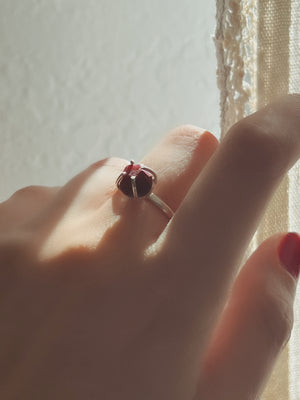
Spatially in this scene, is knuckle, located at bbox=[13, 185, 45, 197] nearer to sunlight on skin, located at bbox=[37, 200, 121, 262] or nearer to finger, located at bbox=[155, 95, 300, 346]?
sunlight on skin, located at bbox=[37, 200, 121, 262]

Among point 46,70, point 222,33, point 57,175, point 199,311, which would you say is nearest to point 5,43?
point 46,70

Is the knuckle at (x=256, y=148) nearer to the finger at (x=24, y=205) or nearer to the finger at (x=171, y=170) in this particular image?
the finger at (x=171, y=170)

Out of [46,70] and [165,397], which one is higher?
[46,70]

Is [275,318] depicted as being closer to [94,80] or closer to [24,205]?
[24,205]

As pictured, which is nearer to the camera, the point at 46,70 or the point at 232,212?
the point at 232,212

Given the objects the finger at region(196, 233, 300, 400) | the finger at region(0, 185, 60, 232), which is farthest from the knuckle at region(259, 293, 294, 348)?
the finger at region(0, 185, 60, 232)

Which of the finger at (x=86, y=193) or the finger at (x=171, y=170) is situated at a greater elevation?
the finger at (x=171, y=170)

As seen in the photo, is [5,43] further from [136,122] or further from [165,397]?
[165,397]

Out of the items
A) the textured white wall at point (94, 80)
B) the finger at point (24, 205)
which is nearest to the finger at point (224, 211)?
the finger at point (24, 205)
